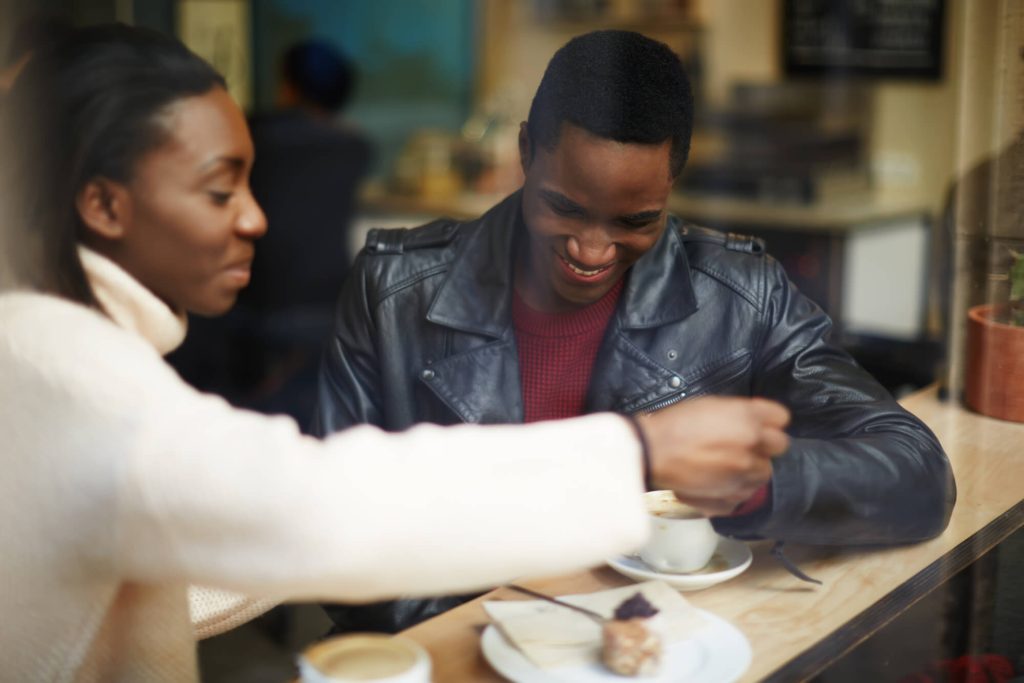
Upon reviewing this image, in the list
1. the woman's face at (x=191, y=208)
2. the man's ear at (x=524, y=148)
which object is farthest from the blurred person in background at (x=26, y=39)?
the man's ear at (x=524, y=148)

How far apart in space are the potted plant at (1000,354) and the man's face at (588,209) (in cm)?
51

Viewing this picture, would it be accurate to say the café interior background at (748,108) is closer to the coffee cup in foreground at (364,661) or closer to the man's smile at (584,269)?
the man's smile at (584,269)

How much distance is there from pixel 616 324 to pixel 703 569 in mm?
261

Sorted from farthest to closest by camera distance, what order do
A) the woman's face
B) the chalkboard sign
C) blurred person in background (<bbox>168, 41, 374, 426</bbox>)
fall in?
1. the chalkboard sign
2. blurred person in background (<bbox>168, 41, 374, 426</bbox>)
3. the woman's face

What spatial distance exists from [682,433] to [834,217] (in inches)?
113

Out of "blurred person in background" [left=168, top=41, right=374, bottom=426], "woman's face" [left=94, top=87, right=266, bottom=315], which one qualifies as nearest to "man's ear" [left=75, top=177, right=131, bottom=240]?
"woman's face" [left=94, top=87, right=266, bottom=315]

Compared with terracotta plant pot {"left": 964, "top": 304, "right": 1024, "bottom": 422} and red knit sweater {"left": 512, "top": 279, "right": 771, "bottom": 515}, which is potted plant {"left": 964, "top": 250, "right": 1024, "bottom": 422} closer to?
terracotta plant pot {"left": 964, "top": 304, "right": 1024, "bottom": 422}

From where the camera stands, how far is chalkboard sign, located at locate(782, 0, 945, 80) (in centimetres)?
394

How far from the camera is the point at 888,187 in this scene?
13.8ft

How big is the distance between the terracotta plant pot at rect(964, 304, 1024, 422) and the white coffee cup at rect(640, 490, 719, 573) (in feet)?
1.78

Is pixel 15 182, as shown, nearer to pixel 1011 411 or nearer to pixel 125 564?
pixel 125 564

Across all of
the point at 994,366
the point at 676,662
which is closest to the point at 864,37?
the point at 994,366

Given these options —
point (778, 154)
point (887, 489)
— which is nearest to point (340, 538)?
point (887, 489)

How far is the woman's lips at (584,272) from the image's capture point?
3.69ft
